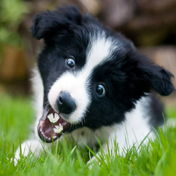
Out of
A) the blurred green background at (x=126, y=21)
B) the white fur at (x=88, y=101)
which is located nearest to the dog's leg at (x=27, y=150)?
the white fur at (x=88, y=101)

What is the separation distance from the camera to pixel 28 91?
30.2 ft

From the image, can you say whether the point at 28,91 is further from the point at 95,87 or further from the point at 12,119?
the point at 95,87

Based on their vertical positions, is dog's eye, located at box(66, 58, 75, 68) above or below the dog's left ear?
below

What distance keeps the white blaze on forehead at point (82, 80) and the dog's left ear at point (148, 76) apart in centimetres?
26

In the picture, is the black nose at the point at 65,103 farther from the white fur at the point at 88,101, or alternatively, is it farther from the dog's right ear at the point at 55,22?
the dog's right ear at the point at 55,22

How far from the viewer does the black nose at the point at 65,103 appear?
1.84m

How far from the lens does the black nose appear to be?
1840 millimetres

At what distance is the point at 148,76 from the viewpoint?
2111 mm

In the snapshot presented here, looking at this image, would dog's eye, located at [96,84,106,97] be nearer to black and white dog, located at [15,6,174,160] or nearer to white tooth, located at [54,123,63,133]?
black and white dog, located at [15,6,174,160]

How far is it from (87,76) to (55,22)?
62 cm

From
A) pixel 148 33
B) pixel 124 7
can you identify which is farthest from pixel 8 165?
pixel 148 33

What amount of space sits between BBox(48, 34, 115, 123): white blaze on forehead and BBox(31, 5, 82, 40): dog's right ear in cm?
33

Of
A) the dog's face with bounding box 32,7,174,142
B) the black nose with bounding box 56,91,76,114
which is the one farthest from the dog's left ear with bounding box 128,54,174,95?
the black nose with bounding box 56,91,76,114

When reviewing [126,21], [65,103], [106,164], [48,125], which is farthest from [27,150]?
[126,21]
